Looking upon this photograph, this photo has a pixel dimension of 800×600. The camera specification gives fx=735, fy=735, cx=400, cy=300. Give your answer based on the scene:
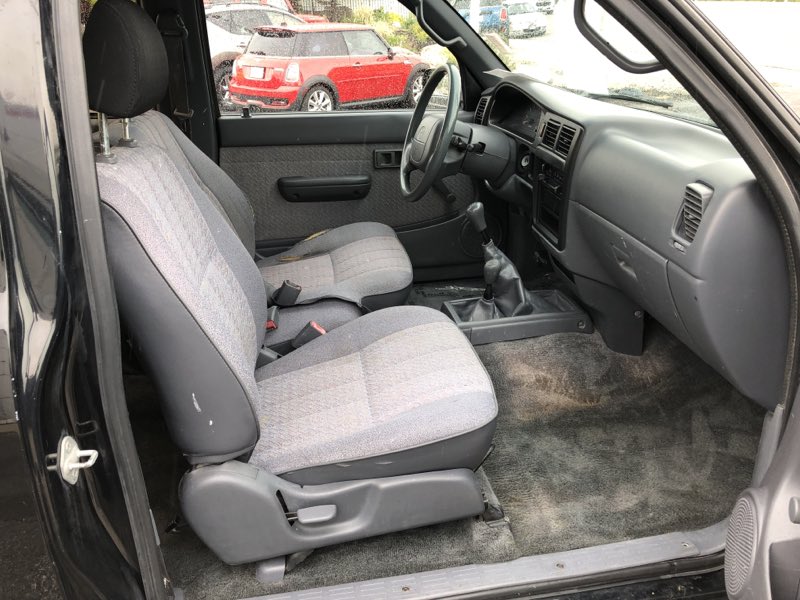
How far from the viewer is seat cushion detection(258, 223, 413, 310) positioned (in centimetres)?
214

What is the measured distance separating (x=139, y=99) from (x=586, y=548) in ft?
4.08

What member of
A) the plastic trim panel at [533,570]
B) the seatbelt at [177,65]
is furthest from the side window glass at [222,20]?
the plastic trim panel at [533,570]

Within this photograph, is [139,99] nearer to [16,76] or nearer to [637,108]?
[16,76]

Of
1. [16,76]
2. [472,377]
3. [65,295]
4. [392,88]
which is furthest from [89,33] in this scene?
[392,88]

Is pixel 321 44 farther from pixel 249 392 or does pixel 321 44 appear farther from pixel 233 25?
pixel 249 392

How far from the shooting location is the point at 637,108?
211 centimetres

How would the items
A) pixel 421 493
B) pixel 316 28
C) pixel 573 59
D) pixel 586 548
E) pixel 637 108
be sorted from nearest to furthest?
1. pixel 421 493
2. pixel 586 548
3. pixel 637 108
4. pixel 573 59
5. pixel 316 28

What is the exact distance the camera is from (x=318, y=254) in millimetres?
2479

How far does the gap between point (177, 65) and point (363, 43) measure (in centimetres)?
67

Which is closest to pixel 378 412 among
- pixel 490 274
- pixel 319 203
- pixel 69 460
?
pixel 69 460

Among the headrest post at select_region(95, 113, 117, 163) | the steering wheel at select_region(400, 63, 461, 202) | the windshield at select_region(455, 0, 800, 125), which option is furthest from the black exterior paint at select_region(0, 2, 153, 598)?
the steering wheel at select_region(400, 63, 461, 202)

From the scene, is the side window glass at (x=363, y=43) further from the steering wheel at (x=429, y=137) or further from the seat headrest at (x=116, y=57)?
the seat headrest at (x=116, y=57)

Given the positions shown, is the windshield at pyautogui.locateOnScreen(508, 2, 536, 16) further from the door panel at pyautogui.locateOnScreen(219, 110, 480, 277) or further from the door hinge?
the door hinge

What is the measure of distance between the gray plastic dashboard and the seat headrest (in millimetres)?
1031
